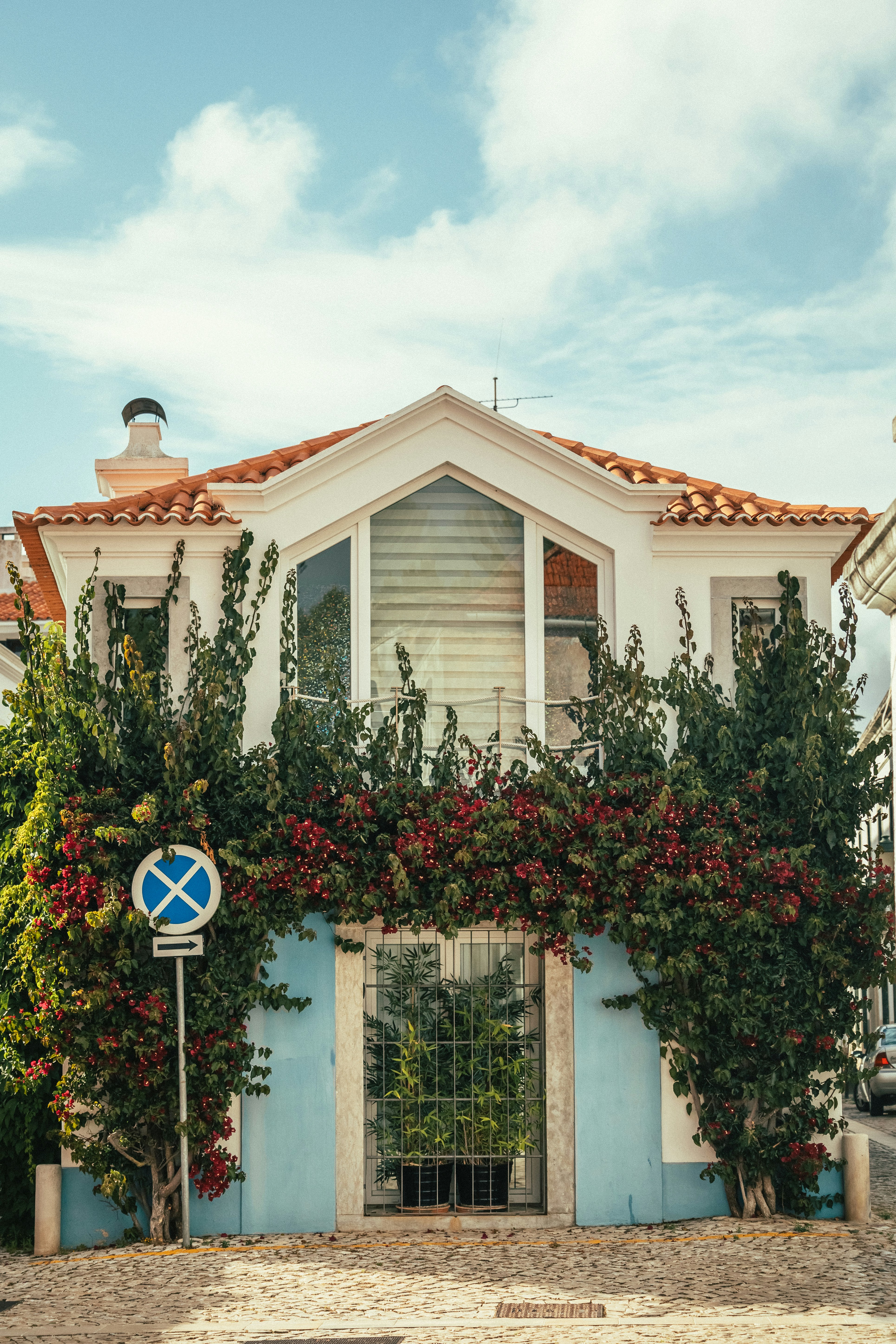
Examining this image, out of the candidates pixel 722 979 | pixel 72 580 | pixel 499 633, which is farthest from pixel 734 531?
pixel 72 580

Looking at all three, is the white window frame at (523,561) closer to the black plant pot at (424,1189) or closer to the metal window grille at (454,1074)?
the metal window grille at (454,1074)

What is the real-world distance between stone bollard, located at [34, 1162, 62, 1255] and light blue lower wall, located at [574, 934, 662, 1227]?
13.6ft

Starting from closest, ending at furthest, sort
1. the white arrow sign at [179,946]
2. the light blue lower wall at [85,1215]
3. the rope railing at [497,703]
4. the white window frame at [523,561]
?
the white arrow sign at [179,946] < the light blue lower wall at [85,1215] < the rope railing at [497,703] < the white window frame at [523,561]

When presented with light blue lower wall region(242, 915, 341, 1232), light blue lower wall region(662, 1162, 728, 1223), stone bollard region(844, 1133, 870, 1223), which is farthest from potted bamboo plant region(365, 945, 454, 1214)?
stone bollard region(844, 1133, 870, 1223)

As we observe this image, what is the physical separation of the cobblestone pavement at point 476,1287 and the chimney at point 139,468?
9.00 metres

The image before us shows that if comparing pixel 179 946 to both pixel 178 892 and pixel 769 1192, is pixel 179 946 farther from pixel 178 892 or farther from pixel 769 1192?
pixel 769 1192

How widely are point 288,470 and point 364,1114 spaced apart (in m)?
5.44

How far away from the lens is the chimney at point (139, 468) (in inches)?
645

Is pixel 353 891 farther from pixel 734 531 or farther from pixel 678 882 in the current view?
pixel 734 531

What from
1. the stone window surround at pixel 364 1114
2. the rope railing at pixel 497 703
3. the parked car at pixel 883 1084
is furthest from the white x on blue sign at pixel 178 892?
the parked car at pixel 883 1084

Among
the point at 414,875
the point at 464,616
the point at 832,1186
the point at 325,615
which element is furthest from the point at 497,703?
the point at 832,1186

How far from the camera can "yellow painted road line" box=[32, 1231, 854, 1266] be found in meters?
10.3

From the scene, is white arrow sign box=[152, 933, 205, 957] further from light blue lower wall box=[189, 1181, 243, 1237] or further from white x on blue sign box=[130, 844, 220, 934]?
light blue lower wall box=[189, 1181, 243, 1237]

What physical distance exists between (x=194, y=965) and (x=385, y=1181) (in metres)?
2.50
